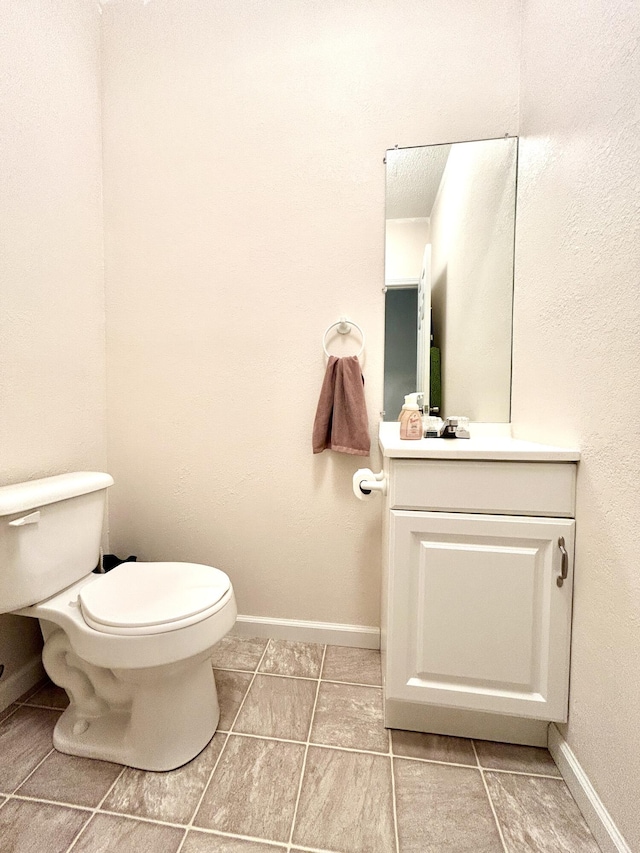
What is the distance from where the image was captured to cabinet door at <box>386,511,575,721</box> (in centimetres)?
92

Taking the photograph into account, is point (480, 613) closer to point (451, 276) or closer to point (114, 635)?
point (114, 635)

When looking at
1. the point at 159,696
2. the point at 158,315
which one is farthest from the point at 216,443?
the point at 159,696

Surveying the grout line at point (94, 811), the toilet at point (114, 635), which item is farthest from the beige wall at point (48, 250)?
the grout line at point (94, 811)

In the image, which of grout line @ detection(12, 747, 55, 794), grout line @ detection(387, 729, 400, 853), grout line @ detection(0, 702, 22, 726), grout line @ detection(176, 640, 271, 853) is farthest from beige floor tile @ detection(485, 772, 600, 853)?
grout line @ detection(0, 702, 22, 726)

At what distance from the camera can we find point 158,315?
1.50 meters

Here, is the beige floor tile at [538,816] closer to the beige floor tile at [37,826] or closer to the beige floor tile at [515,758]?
the beige floor tile at [515,758]

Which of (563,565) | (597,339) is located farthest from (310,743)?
(597,339)

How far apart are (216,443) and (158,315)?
1.87 feet

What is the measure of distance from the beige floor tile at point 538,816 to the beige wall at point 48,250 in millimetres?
1442

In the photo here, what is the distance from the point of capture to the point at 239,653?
4.60 ft

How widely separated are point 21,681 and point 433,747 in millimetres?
1291

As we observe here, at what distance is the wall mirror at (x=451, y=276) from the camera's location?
132cm

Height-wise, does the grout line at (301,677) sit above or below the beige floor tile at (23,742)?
below

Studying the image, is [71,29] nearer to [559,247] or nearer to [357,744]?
[559,247]
